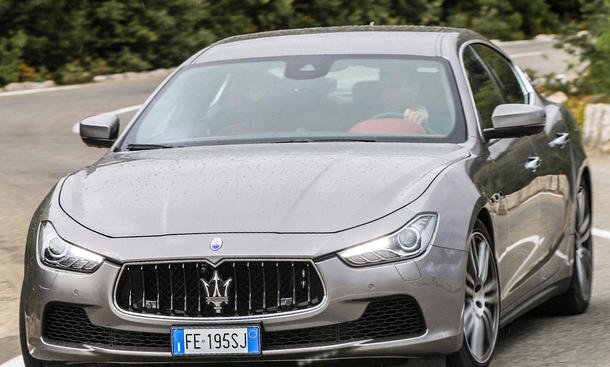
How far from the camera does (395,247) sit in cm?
499

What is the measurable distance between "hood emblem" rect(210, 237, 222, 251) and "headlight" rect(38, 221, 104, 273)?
15.9 inches

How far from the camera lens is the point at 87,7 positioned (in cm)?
2778

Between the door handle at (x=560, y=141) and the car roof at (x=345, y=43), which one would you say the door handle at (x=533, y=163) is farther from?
the car roof at (x=345, y=43)

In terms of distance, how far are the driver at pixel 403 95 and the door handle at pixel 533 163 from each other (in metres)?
0.56

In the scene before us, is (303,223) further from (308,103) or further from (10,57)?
(10,57)

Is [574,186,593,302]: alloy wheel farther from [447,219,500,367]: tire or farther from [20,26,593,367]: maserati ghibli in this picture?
[447,219,500,367]: tire

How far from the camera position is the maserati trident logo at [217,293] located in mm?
4910

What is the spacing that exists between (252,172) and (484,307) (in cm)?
108

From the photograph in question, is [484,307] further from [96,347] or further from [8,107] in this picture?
[8,107]

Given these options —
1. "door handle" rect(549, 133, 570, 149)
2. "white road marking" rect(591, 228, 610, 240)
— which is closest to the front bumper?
"door handle" rect(549, 133, 570, 149)

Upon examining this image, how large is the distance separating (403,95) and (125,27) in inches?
893

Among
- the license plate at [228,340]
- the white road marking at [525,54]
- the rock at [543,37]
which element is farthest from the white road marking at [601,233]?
the rock at [543,37]

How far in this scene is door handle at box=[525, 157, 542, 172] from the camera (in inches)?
257

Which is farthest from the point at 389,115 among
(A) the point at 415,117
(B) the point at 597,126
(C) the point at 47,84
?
(C) the point at 47,84
